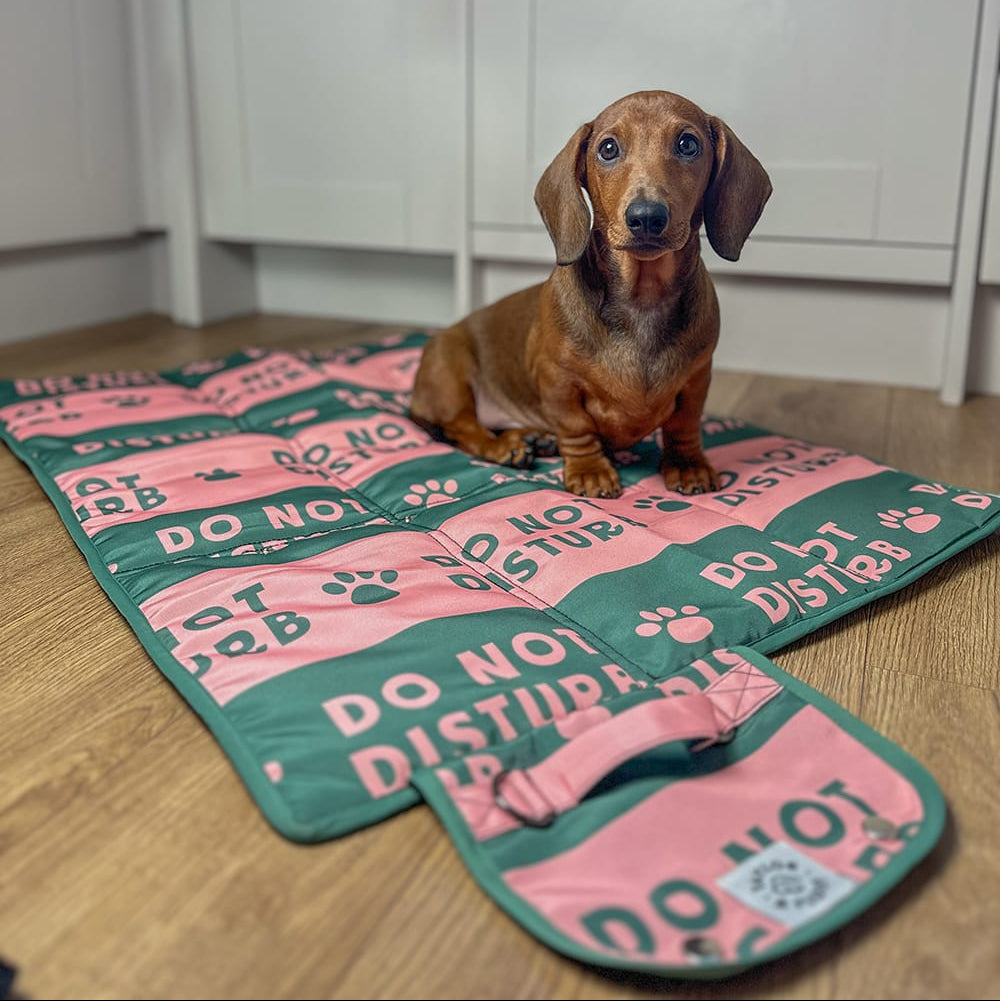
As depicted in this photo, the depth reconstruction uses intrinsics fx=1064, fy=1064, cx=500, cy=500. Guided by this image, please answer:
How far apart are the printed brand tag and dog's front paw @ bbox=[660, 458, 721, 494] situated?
31.5 inches

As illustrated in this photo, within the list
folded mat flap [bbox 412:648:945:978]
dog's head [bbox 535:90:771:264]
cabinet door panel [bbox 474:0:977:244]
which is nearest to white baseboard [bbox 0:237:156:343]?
cabinet door panel [bbox 474:0:977:244]

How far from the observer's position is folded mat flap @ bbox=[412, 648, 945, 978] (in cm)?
74

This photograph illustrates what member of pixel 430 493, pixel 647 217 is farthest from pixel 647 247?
pixel 430 493

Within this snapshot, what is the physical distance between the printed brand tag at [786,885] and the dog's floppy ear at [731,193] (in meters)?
0.88

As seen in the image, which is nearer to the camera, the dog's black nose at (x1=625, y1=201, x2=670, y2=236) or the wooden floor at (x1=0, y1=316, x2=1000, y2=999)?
the wooden floor at (x1=0, y1=316, x2=1000, y2=999)

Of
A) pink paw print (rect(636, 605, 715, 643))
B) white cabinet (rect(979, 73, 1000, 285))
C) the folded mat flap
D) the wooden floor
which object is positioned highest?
white cabinet (rect(979, 73, 1000, 285))

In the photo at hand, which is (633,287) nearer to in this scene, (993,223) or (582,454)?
(582,454)

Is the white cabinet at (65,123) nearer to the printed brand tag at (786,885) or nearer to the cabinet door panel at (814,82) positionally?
the cabinet door panel at (814,82)

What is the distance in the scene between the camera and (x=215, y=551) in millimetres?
A: 1354

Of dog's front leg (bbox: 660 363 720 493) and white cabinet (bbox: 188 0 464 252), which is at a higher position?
white cabinet (bbox: 188 0 464 252)

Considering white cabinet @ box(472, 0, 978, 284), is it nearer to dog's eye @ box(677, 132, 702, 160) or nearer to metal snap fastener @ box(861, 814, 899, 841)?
dog's eye @ box(677, 132, 702, 160)

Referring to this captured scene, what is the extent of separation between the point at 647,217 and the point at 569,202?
161 millimetres

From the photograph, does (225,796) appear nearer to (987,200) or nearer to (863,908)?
(863,908)

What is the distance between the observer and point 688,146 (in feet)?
4.54
